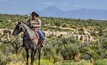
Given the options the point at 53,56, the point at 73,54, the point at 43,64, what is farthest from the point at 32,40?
the point at 73,54

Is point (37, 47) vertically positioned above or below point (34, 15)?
below

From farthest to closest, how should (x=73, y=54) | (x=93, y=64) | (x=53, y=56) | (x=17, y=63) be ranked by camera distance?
(x=73, y=54) → (x=53, y=56) → (x=93, y=64) → (x=17, y=63)

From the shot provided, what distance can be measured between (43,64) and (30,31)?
8.37 feet

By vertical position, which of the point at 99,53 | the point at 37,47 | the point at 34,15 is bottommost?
the point at 99,53

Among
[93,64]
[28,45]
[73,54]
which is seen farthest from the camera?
[73,54]

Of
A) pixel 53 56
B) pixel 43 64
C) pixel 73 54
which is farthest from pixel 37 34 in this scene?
pixel 73 54

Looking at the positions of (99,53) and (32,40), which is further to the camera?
(99,53)

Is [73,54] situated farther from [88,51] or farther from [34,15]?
[34,15]

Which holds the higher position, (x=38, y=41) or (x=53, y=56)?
(x=38, y=41)

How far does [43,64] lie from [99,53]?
11.5 metres

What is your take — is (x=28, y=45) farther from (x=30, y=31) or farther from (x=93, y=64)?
(x=93, y=64)

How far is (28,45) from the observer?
15156 millimetres

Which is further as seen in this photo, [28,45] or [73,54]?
[73,54]

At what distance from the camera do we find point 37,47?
15547 mm
